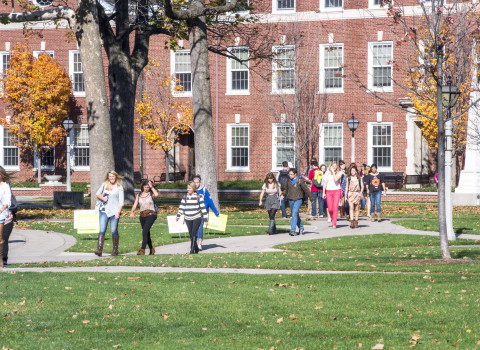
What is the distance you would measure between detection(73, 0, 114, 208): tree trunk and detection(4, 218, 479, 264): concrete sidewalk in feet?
14.0

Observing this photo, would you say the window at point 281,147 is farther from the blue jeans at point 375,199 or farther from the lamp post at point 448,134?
the lamp post at point 448,134

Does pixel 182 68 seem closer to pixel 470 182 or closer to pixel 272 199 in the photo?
pixel 470 182

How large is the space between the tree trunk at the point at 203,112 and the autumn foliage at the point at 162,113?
51.6ft

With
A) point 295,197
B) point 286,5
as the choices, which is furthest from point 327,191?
point 286,5

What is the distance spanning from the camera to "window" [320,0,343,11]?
128 feet

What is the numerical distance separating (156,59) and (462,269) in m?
30.8

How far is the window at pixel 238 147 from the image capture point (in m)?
40.7

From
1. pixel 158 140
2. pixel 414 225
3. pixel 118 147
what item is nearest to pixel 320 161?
pixel 158 140

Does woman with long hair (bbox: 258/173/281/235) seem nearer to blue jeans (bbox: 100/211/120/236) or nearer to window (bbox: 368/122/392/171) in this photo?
blue jeans (bbox: 100/211/120/236)

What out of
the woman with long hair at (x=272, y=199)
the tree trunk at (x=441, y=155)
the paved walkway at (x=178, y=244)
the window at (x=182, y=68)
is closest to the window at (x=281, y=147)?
the window at (x=182, y=68)

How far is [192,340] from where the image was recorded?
7.91 metres

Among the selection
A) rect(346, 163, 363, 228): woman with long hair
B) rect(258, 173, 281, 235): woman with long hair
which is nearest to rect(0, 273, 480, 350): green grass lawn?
rect(258, 173, 281, 235): woman with long hair

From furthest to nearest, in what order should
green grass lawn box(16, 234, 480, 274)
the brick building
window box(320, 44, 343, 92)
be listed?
window box(320, 44, 343, 92), the brick building, green grass lawn box(16, 234, 480, 274)

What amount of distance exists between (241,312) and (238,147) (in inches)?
1244
